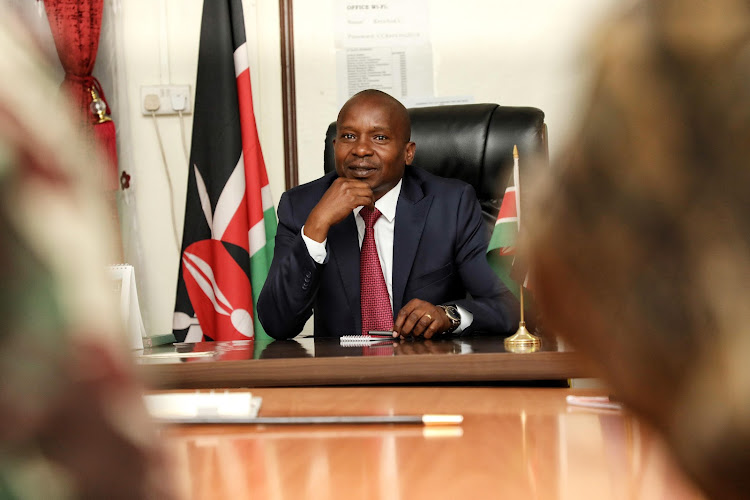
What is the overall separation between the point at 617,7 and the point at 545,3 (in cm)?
319

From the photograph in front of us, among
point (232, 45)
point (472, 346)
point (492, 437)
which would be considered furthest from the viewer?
point (232, 45)

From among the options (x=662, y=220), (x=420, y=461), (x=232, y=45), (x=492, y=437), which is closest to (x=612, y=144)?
(x=662, y=220)

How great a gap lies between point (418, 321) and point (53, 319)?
5.82 ft

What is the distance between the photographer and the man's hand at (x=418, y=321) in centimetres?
184

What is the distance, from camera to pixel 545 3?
309 cm

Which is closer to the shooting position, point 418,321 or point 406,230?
point 418,321

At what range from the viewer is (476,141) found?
2.32 m

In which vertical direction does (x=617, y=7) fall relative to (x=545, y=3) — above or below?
below

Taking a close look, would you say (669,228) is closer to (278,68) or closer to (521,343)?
(521,343)

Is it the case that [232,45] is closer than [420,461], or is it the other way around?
[420,461]

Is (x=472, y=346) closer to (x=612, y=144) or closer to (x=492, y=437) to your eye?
(x=492, y=437)

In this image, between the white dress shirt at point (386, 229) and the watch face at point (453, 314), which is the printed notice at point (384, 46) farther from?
the watch face at point (453, 314)

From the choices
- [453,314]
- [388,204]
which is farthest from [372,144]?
[453,314]

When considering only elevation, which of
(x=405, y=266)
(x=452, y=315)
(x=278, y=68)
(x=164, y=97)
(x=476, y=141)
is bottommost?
(x=452, y=315)
